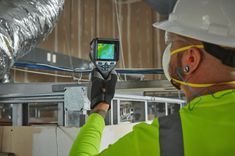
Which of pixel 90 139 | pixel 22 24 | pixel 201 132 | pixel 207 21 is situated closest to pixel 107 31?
pixel 22 24

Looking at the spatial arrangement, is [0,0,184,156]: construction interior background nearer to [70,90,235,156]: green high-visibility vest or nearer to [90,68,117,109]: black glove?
[90,68,117,109]: black glove

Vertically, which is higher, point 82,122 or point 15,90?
point 15,90

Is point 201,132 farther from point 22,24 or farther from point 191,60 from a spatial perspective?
point 22,24

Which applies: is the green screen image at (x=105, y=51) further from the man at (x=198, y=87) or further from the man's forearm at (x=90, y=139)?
the man at (x=198, y=87)

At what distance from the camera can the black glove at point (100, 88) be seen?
916mm

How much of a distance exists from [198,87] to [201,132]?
0.10m

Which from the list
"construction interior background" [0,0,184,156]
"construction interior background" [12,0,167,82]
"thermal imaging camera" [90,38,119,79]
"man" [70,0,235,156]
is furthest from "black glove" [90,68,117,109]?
"construction interior background" [12,0,167,82]

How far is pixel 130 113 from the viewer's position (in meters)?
1.70

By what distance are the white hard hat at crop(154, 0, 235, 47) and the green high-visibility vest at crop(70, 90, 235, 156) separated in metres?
0.11

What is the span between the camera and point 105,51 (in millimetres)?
963

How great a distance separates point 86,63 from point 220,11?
228 centimetres

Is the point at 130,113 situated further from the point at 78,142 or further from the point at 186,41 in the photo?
the point at 186,41

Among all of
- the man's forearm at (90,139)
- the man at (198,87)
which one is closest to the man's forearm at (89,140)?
the man's forearm at (90,139)

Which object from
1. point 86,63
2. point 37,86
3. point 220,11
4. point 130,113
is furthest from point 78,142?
point 86,63
